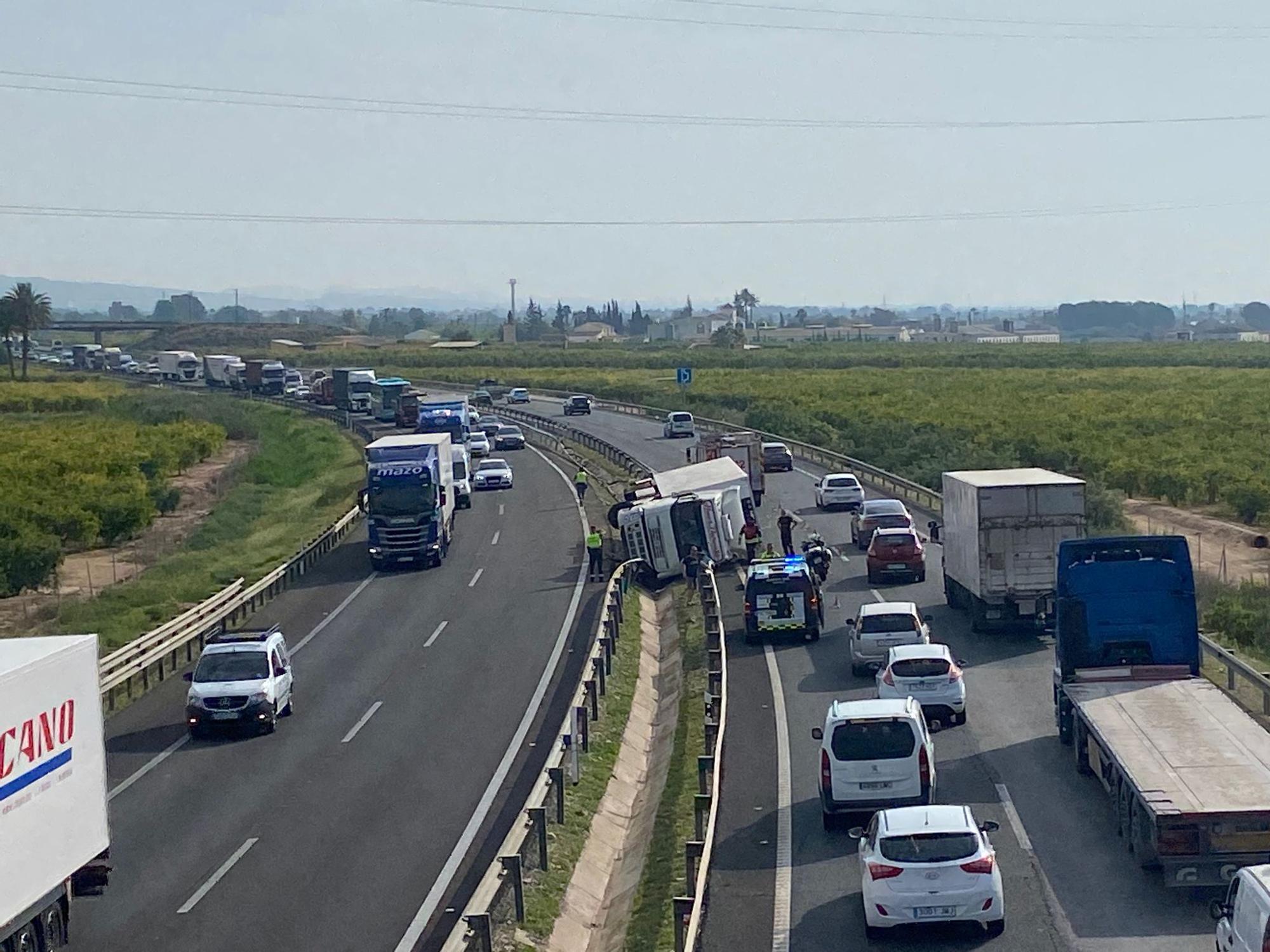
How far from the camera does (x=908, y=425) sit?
80875 mm

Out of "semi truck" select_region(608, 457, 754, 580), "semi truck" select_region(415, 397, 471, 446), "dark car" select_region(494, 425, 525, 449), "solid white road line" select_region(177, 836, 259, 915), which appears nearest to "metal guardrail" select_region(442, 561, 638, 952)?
"solid white road line" select_region(177, 836, 259, 915)

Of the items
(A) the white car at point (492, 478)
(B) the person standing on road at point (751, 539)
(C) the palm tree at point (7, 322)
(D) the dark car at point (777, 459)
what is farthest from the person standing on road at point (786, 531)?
(C) the palm tree at point (7, 322)

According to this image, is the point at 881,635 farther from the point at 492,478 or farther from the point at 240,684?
the point at 492,478

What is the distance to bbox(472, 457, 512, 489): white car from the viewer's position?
63.2 metres

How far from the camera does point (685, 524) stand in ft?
133

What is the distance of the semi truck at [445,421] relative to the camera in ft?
233

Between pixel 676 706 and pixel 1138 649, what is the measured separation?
9.19 meters

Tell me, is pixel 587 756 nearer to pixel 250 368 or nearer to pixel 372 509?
pixel 372 509

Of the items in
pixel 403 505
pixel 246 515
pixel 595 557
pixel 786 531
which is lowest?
pixel 246 515

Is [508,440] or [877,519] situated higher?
[508,440]

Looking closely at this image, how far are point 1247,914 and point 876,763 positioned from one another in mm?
7441

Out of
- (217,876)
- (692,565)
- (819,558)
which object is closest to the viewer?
(217,876)

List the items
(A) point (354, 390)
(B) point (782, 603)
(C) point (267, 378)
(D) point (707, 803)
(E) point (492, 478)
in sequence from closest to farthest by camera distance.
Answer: (D) point (707, 803) < (B) point (782, 603) < (E) point (492, 478) < (A) point (354, 390) < (C) point (267, 378)

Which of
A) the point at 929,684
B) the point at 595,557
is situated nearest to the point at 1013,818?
the point at 929,684
